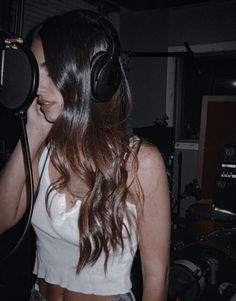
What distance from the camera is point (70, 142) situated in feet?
3.32

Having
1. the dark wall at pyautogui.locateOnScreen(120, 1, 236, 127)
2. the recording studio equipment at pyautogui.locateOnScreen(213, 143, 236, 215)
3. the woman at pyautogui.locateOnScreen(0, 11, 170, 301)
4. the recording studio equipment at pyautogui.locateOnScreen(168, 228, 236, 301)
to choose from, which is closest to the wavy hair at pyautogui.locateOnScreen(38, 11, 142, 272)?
the woman at pyautogui.locateOnScreen(0, 11, 170, 301)

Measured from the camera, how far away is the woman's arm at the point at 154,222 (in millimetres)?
916

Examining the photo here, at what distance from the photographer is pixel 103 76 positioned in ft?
3.02

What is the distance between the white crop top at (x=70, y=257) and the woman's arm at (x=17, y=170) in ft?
0.26

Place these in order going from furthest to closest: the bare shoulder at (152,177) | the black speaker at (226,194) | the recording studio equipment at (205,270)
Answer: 1. the black speaker at (226,194)
2. the recording studio equipment at (205,270)
3. the bare shoulder at (152,177)

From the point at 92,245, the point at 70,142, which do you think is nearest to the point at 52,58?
the point at 70,142

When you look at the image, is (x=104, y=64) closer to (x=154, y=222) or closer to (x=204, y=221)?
(x=154, y=222)

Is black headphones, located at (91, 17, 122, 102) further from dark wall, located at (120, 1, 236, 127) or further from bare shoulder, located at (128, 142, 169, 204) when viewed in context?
dark wall, located at (120, 1, 236, 127)

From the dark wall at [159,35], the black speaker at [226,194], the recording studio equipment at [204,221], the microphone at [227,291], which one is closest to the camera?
the microphone at [227,291]

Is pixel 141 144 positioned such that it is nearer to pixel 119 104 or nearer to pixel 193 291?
pixel 119 104

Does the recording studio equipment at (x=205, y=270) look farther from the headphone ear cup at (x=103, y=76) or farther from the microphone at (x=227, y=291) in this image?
the headphone ear cup at (x=103, y=76)

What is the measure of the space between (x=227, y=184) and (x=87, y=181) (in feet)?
8.34

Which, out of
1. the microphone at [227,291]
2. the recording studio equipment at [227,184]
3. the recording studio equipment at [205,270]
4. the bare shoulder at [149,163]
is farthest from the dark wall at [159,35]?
the bare shoulder at [149,163]

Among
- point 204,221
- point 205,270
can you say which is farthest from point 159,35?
point 205,270
